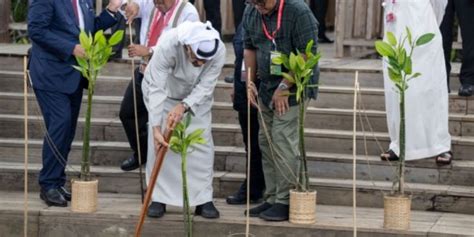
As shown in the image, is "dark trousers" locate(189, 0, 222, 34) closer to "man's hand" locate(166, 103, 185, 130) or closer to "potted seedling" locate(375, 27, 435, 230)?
"man's hand" locate(166, 103, 185, 130)

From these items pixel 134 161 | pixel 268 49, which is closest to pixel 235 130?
pixel 134 161

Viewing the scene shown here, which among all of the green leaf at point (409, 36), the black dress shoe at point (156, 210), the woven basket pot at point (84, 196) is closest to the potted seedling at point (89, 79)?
the woven basket pot at point (84, 196)

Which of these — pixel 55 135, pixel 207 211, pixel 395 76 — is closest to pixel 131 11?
pixel 55 135

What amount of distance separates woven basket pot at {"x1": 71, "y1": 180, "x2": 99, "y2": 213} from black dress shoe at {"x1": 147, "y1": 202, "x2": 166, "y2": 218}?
0.44 meters

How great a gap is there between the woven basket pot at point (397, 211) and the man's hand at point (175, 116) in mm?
1547

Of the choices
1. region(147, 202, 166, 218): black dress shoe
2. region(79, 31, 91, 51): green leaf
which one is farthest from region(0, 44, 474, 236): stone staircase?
region(79, 31, 91, 51): green leaf

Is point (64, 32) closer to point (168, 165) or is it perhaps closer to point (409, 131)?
point (168, 165)

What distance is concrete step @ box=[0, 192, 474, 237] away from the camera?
900 centimetres

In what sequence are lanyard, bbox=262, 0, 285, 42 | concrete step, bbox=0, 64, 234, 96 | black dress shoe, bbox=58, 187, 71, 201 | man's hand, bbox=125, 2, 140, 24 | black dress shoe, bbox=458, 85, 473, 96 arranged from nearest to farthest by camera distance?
1. lanyard, bbox=262, 0, 285, 42
2. black dress shoe, bbox=58, 187, 71, 201
3. man's hand, bbox=125, 2, 140, 24
4. black dress shoe, bbox=458, 85, 473, 96
5. concrete step, bbox=0, 64, 234, 96

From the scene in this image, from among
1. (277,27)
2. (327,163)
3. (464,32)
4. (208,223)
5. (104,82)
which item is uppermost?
(277,27)

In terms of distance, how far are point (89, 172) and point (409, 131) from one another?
2.47 m

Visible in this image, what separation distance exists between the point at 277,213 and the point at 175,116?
1062 mm

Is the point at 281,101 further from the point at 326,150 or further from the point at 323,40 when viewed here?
the point at 323,40

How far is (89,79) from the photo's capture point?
9266 mm
